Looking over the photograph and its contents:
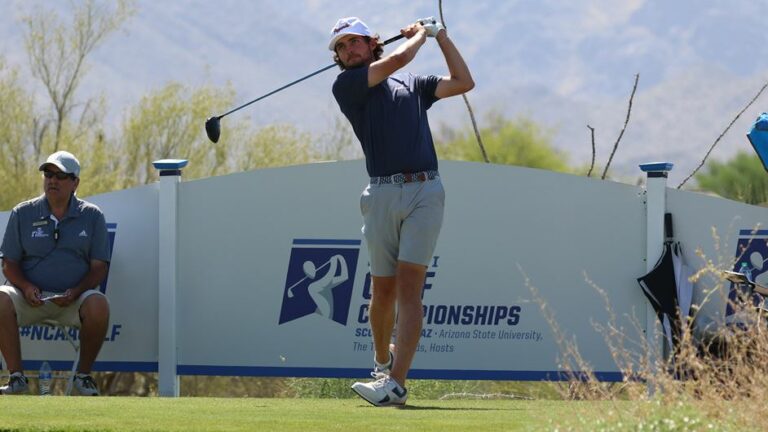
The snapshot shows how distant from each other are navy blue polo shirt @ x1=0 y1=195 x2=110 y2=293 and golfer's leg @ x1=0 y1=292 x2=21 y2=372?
29 cm

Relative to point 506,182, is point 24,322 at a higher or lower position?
lower

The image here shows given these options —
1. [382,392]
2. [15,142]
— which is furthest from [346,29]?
[15,142]

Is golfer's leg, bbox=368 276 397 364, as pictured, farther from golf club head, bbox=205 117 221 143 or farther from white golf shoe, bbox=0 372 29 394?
white golf shoe, bbox=0 372 29 394

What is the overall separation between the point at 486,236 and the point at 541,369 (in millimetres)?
898

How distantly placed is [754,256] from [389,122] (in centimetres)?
334

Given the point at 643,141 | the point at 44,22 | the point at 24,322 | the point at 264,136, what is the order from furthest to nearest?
the point at 643,141 < the point at 44,22 < the point at 264,136 < the point at 24,322

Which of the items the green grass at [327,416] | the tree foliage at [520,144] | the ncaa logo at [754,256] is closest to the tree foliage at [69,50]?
the tree foliage at [520,144]

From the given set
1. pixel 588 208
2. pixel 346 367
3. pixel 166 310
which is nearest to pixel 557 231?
pixel 588 208

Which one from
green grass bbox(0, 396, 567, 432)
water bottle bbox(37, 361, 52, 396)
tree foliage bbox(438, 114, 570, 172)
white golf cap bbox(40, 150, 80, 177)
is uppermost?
tree foliage bbox(438, 114, 570, 172)

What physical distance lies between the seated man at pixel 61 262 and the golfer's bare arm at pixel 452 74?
10.4ft

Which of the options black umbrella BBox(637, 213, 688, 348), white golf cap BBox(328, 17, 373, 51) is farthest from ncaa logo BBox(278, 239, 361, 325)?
white golf cap BBox(328, 17, 373, 51)

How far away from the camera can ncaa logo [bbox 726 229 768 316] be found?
10.3 m

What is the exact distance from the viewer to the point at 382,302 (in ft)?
27.0

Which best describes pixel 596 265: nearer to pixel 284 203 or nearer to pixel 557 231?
pixel 557 231
